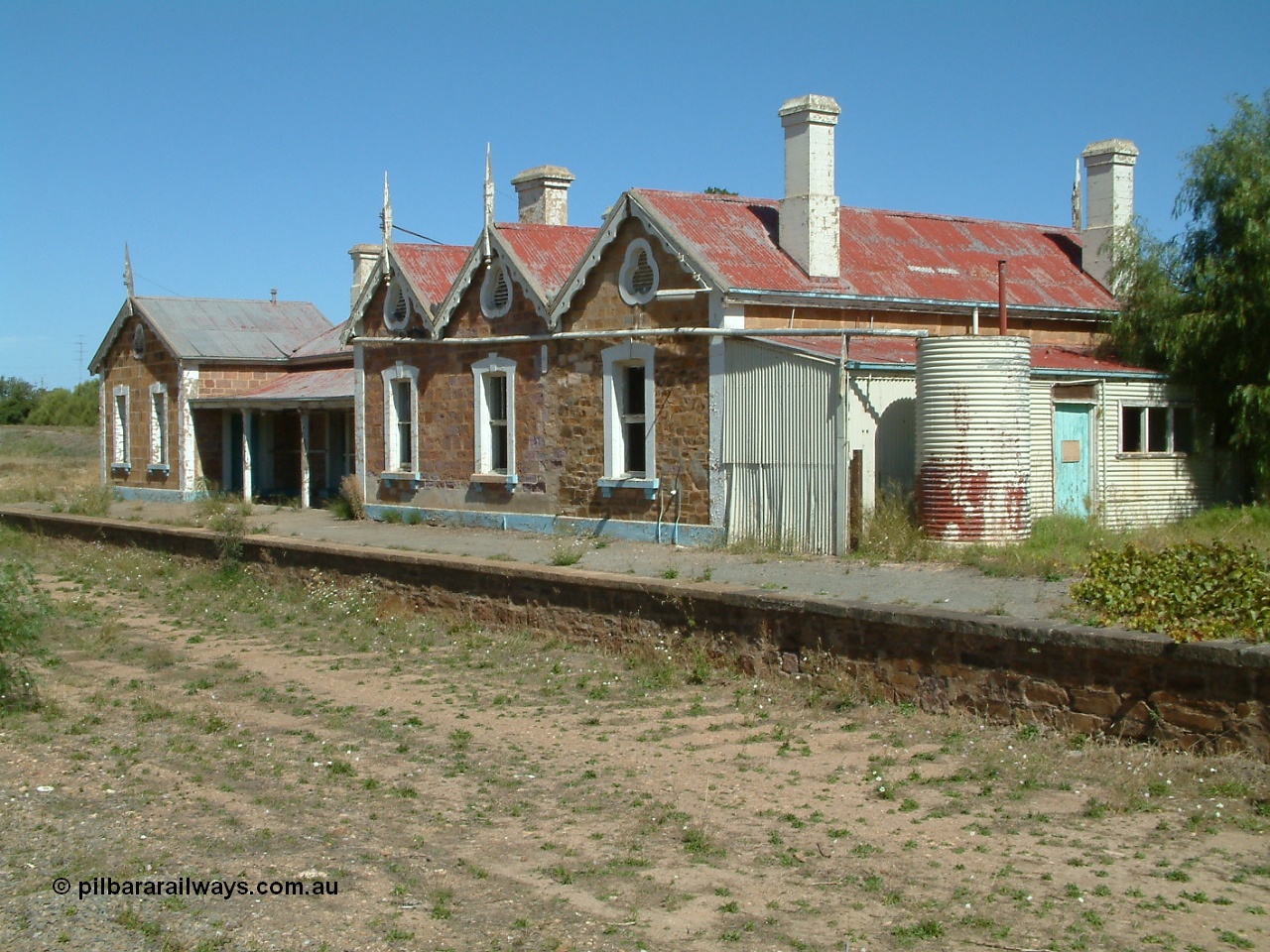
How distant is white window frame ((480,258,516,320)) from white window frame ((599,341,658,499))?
7.72ft

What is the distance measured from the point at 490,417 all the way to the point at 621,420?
312 centimetres

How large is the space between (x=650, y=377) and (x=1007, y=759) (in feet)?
31.1

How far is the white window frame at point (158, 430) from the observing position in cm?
2994

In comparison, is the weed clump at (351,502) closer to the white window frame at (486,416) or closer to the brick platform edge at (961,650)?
the white window frame at (486,416)

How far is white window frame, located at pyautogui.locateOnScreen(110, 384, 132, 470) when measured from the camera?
103ft

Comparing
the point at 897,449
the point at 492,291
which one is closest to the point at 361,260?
the point at 492,291

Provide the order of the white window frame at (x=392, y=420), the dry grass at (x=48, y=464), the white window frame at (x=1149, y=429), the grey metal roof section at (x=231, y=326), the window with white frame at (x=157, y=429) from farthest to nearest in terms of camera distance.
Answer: the dry grass at (x=48, y=464)
the window with white frame at (x=157, y=429)
the grey metal roof section at (x=231, y=326)
the white window frame at (x=392, y=420)
the white window frame at (x=1149, y=429)

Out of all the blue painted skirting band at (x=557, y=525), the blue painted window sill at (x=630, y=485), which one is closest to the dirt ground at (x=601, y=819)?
the blue painted skirting band at (x=557, y=525)

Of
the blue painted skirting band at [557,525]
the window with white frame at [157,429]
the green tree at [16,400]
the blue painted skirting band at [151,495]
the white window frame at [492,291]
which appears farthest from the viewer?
the green tree at [16,400]

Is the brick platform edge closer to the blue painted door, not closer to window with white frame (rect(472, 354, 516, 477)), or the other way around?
window with white frame (rect(472, 354, 516, 477))

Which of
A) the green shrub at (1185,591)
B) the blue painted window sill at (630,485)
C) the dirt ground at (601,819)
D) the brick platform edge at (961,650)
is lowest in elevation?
the dirt ground at (601,819)

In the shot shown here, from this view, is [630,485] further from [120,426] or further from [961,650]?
[120,426]

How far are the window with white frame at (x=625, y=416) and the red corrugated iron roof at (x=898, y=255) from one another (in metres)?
1.87

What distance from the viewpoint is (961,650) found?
32.1ft
